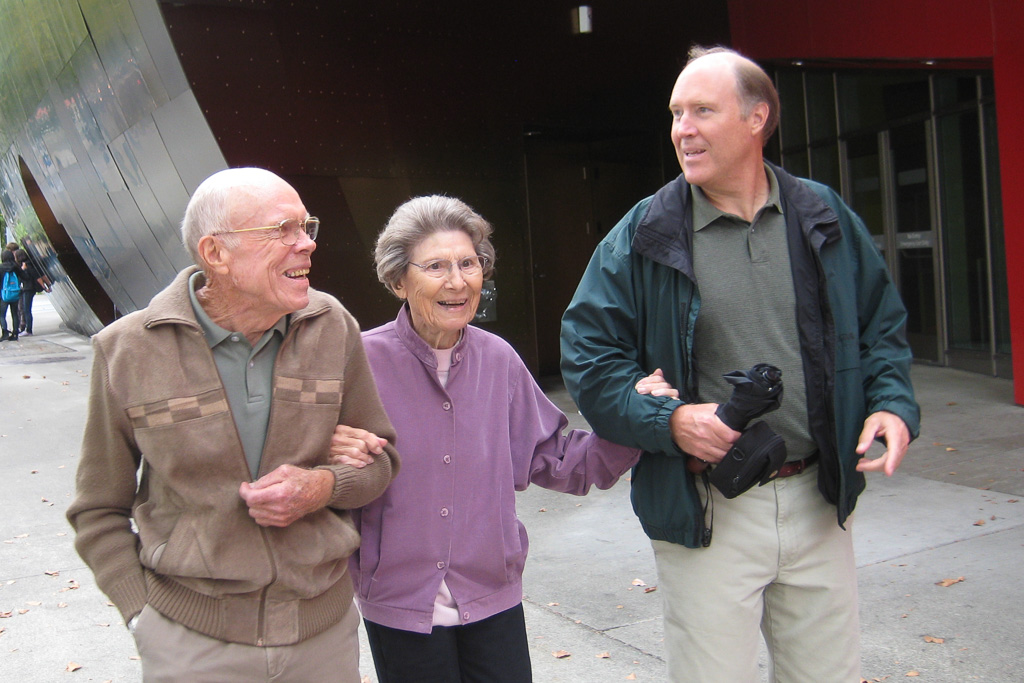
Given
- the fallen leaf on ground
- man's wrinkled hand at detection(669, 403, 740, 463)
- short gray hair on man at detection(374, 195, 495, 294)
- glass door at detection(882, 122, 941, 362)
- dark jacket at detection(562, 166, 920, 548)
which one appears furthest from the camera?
glass door at detection(882, 122, 941, 362)

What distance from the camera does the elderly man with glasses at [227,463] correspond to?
210 centimetres

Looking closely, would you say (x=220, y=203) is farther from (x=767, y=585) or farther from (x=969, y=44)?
(x=969, y=44)

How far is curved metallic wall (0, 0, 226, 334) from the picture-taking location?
9156mm

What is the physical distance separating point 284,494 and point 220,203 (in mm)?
654

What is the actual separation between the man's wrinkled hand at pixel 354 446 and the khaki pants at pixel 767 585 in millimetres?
847

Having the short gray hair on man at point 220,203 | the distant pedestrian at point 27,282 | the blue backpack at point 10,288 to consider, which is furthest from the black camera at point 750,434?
the distant pedestrian at point 27,282

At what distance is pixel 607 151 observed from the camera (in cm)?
1225

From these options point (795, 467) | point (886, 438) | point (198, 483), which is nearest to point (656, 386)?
point (795, 467)

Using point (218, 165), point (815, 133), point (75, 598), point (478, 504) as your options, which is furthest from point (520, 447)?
point (815, 133)

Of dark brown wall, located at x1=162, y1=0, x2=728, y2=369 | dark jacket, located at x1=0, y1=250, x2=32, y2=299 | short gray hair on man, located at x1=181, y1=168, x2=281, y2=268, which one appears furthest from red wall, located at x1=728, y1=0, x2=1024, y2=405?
dark jacket, located at x1=0, y1=250, x2=32, y2=299

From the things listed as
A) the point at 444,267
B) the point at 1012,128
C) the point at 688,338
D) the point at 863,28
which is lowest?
the point at 688,338

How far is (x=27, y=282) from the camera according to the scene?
21734mm

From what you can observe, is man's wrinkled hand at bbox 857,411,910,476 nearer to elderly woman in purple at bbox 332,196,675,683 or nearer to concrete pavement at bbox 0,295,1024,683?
elderly woman in purple at bbox 332,196,675,683

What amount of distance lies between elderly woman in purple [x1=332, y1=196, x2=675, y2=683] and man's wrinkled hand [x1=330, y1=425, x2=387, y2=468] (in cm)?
25
